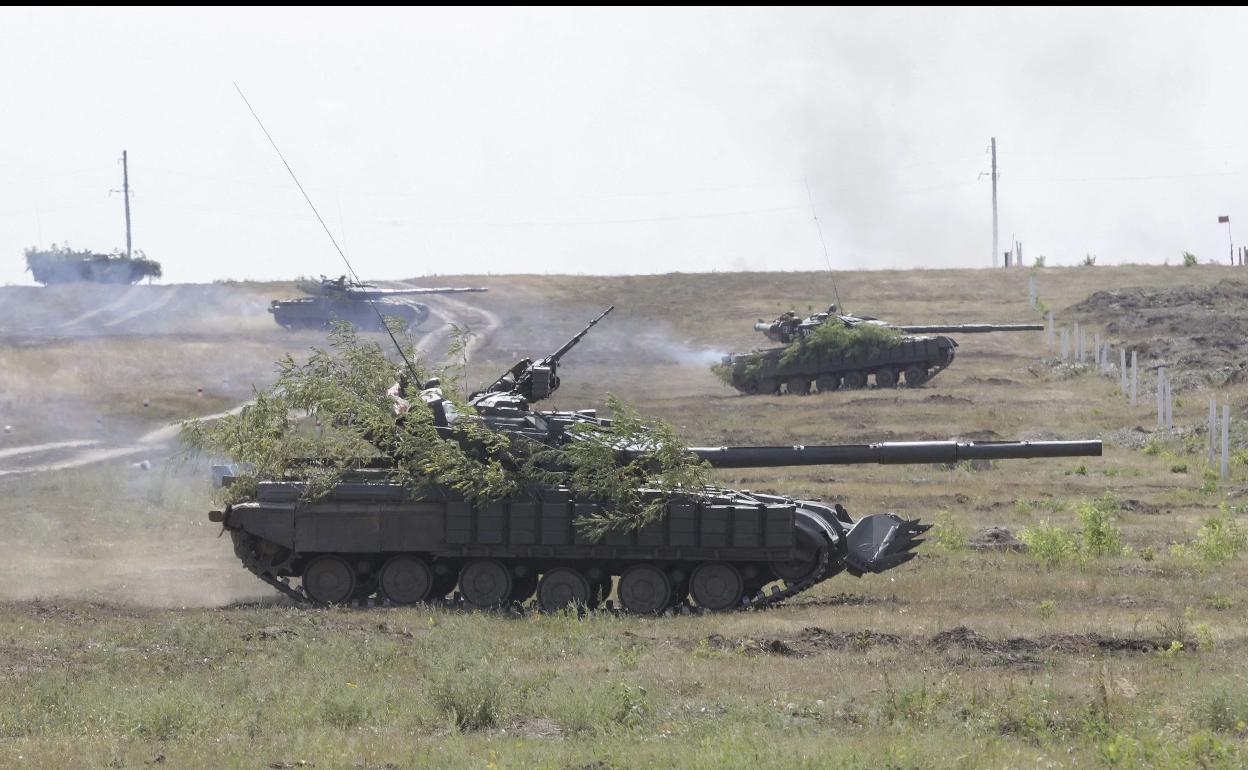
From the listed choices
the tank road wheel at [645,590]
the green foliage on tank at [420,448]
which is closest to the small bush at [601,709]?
the green foliage on tank at [420,448]

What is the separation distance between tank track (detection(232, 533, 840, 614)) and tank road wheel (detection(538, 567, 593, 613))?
10.7 inches

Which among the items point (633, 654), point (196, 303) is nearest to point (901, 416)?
point (633, 654)

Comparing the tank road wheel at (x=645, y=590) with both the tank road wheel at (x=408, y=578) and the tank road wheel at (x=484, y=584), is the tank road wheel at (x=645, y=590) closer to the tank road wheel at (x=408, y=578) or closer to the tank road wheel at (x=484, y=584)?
the tank road wheel at (x=484, y=584)

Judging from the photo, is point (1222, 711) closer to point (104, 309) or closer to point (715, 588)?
point (715, 588)

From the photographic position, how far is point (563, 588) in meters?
20.3

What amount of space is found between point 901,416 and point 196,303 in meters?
45.6

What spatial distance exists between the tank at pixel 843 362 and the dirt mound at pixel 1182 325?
5.66 metres

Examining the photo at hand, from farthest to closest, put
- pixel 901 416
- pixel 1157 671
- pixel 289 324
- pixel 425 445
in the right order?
1. pixel 289 324
2. pixel 901 416
3. pixel 425 445
4. pixel 1157 671

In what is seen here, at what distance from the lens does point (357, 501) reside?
20.5m

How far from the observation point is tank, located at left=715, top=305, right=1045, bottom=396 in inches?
2062

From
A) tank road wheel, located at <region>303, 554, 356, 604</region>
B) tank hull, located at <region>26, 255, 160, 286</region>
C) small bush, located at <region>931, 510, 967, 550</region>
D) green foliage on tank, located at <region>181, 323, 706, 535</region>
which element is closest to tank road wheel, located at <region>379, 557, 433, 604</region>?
tank road wheel, located at <region>303, 554, 356, 604</region>

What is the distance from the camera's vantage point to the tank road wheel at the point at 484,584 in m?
Result: 20.4

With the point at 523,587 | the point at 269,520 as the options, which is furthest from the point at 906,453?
the point at 269,520

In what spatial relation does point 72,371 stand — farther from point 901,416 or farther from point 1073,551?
point 1073,551
